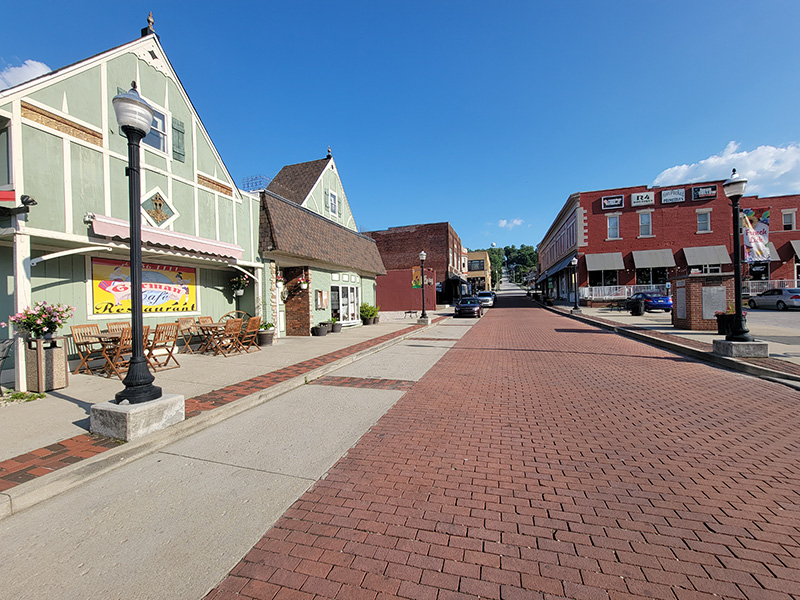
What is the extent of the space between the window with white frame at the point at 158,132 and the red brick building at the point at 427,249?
31.0 metres

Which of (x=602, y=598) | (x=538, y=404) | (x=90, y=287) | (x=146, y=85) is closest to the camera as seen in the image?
(x=602, y=598)

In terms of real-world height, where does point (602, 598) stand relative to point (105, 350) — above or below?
below

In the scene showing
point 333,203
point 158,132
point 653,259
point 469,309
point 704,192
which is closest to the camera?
point 158,132

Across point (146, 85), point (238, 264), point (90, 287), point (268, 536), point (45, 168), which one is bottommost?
point (268, 536)

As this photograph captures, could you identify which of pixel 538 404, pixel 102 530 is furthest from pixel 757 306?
pixel 102 530

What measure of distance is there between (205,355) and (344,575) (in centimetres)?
874

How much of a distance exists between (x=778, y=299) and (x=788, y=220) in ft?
44.8

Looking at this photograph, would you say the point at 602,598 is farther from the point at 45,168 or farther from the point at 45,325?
the point at 45,168

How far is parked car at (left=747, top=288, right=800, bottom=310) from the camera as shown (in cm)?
2331

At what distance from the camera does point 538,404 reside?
552 centimetres

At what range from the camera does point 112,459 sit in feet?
12.1

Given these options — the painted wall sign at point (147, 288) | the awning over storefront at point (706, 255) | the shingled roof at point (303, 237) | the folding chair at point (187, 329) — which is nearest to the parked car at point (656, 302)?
the awning over storefront at point (706, 255)

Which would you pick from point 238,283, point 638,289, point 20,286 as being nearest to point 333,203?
point 238,283

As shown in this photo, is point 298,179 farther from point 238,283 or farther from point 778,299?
point 778,299
